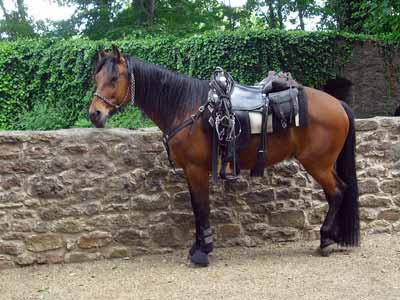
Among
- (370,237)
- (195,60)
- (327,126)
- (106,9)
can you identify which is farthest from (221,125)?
(106,9)

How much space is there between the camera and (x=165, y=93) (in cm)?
437

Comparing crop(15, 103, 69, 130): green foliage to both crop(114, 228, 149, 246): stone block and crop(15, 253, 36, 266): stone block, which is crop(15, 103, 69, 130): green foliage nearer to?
crop(15, 253, 36, 266): stone block

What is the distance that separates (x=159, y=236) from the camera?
15.8ft

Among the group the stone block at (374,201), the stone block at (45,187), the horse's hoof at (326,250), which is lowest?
the horse's hoof at (326,250)

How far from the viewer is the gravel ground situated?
3682 mm

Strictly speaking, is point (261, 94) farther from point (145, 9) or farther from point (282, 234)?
point (145, 9)

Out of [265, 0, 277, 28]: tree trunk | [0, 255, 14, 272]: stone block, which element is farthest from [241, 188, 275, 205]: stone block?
[265, 0, 277, 28]: tree trunk

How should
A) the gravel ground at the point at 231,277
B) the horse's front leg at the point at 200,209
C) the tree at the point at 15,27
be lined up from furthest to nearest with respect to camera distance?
the tree at the point at 15,27 → the horse's front leg at the point at 200,209 → the gravel ground at the point at 231,277

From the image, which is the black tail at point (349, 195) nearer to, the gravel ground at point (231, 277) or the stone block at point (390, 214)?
the gravel ground at point (231, 277)

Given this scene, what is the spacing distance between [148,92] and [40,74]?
5.45 meters

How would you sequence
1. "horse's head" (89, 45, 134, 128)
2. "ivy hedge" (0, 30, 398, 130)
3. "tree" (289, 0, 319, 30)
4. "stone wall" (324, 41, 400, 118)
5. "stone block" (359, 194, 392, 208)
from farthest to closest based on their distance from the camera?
"tree" (289, 0, 319, 30) → "stone wall" (324, 41, 400, 118) → "ivy hedge" (0, 30, 398, 130) → "stone block" (359, 194, 392, 208) → "horse's head" (89, 45, 134, 128)

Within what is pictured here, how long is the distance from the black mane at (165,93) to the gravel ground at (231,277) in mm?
1363

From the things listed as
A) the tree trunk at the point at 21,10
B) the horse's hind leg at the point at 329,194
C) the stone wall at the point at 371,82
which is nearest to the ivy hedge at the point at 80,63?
the stone wall at the point at 371,82

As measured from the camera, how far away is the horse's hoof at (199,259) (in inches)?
171
